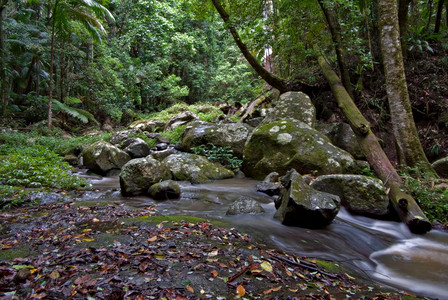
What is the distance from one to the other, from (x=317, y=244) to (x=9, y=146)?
1128 cm

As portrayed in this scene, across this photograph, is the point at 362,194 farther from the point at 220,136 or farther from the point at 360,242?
the point at 220,136

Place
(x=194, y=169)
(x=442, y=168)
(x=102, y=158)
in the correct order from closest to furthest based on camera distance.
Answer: (x=442, y=168)
(x=194, y=169)
(x=102, y=158)

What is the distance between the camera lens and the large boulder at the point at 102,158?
7.96 meters

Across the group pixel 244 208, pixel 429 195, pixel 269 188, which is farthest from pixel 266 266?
pixel 429 195

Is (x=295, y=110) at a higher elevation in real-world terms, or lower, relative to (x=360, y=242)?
higher

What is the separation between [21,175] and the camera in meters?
5.14

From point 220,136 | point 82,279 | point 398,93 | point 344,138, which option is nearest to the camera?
point 82,279

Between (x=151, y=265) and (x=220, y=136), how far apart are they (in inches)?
275

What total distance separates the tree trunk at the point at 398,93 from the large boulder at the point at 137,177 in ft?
17.6

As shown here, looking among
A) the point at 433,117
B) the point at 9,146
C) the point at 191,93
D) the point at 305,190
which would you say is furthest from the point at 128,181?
the point at 191,93

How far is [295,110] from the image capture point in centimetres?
859

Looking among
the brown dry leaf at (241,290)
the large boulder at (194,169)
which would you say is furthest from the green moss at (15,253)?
the large boulder at (194,169)

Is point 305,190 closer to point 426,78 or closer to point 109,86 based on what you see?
point 426,78

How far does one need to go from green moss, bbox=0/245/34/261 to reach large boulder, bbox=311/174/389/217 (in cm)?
460
